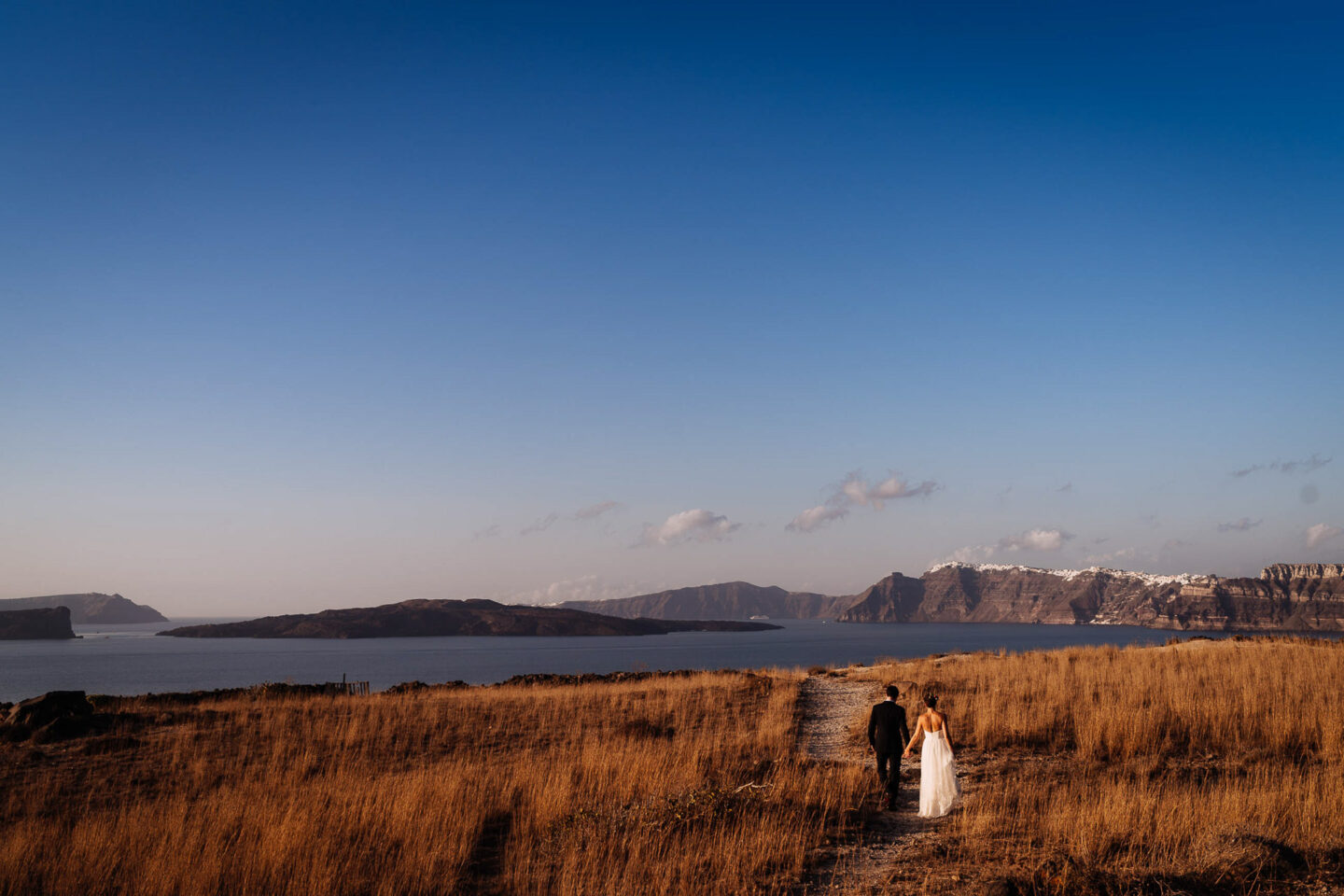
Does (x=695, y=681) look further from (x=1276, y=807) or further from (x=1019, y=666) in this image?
(x=1276, y=807)

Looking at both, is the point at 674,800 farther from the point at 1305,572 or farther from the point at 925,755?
the point at 1305,572

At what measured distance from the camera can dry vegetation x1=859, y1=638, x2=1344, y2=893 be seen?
20.1 feet

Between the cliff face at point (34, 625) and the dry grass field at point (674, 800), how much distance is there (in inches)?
8418

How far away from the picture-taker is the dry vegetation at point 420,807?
658 cm

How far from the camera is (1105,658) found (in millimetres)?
22375

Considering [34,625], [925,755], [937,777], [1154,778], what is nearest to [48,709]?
[925,755]

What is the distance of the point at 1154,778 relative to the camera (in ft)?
32.5

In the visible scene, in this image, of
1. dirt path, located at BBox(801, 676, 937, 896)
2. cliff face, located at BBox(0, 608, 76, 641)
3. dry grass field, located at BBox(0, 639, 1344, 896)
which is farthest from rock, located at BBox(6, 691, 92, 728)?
cliff face, located at BBox(0, 608, 76, 641)

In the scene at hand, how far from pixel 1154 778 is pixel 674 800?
6378 mm

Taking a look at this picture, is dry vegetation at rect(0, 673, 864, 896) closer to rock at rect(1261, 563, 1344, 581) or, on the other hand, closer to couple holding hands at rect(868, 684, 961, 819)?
couple holding hands at rect(868, 684, 961, 819)

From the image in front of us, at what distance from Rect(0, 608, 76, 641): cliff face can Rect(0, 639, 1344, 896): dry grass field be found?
8418 inches

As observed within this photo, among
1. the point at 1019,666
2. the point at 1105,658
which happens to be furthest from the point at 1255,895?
the point at 1105,658

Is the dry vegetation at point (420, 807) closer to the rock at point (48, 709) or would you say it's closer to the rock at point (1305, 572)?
the rock at point (48, 709)

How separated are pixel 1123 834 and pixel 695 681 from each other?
65.1ft
